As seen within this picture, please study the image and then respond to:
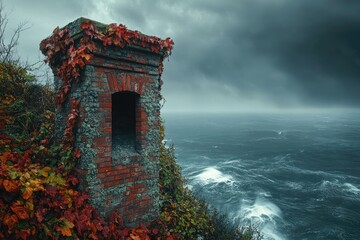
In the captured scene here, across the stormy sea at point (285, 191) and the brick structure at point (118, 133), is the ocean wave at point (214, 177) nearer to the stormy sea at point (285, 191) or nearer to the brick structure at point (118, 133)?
the stormy sea at point (285, 191)

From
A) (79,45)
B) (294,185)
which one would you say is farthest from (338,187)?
(79,45)

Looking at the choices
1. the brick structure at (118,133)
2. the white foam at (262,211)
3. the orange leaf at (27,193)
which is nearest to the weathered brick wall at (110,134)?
the brick structure at (118,133)

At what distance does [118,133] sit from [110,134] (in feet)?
4.10

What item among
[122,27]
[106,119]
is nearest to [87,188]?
[106,119]

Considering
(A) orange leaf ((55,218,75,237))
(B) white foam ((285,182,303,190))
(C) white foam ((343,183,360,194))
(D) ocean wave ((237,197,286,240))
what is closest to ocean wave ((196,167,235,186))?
(D) ocean wave ((237,197,286,240))

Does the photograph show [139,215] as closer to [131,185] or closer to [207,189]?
[131,185]

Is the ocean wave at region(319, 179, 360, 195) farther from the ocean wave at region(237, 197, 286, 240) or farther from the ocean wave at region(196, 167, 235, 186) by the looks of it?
the ocean wave at region(196, 167, 235, 186)

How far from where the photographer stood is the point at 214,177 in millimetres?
29094

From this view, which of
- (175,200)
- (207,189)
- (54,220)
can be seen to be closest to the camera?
(54,220)

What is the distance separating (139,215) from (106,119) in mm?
2178

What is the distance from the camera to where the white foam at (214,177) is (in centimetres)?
2734

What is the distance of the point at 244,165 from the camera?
3644 cm

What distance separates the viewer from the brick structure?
4.39 metres

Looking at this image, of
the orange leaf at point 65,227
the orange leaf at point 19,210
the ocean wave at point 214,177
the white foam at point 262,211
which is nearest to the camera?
the orange leaf at point 19,210
